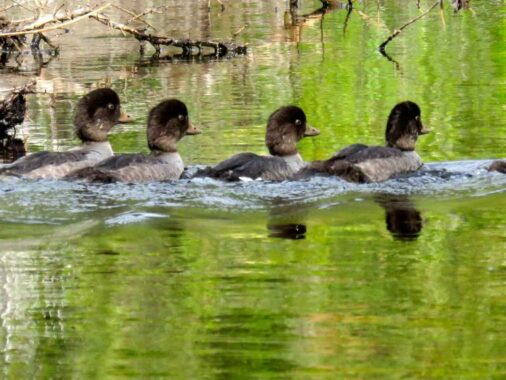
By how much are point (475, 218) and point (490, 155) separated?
2948 millimetres

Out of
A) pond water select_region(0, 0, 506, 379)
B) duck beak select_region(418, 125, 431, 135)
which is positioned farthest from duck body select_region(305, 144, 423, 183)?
duck beak select_region(418, 125, 431, 135)

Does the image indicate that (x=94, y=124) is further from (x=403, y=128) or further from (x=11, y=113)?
(x=403, y=128)

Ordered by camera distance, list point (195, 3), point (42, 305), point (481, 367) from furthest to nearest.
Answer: point (195, 3)
point (42, 305)
point (481, 367)

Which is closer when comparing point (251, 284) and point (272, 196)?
point (251, 284)

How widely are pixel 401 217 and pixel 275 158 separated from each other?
2.36 meters

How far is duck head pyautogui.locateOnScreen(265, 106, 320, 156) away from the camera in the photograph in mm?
13047

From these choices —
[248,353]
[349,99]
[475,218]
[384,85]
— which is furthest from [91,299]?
[384,85]

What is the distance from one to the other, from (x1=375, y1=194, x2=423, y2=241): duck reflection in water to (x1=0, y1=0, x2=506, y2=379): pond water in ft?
0.08

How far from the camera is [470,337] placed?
6719 mm

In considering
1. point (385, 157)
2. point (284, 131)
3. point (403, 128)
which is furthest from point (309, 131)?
point (385, 157)

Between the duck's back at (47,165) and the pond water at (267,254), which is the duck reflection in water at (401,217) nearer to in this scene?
the pond water at (267,254)

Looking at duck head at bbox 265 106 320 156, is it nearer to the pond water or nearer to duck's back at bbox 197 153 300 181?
the pond water

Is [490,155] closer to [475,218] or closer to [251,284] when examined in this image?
[475,218]

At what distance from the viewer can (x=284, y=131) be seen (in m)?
13.1
